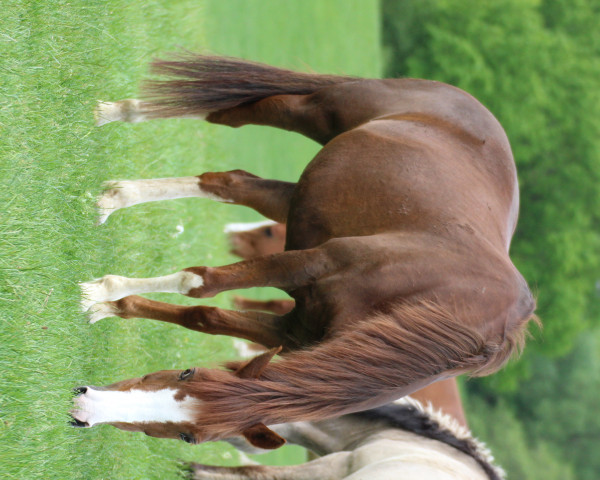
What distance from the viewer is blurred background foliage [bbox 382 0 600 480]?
1955 centimetres

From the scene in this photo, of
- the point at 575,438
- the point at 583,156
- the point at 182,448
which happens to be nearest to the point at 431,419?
the point at 182,448

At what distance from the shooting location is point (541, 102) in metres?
19.8

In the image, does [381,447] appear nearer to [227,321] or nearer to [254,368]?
[227,321]

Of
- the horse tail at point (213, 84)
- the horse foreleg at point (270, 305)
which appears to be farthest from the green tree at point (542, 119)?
the horse tail at point (213, 84)

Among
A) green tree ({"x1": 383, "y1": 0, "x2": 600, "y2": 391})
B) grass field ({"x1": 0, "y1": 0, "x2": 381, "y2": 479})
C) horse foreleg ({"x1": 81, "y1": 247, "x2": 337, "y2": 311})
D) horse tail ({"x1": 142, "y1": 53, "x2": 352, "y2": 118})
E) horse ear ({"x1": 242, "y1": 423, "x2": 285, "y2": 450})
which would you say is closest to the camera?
horse ear ({"x1": 242, "y1": 423, "x2": 285, "y2": 450})

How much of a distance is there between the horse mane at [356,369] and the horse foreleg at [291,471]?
116 cm

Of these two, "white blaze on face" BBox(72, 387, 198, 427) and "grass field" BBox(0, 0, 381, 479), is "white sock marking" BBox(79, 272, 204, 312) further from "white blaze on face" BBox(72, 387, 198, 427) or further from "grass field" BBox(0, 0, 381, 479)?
"white blaze on face" BBox(72, 387, 198, 427)

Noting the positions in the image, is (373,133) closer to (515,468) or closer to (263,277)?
(263,277)

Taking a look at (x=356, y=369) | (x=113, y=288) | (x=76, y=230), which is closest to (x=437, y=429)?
(x=356, y=369)

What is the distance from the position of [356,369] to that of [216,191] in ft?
5.45

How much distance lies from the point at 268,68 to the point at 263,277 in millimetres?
1626

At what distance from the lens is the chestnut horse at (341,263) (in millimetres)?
2941

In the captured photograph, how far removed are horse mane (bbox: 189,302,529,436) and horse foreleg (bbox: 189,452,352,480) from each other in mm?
1155

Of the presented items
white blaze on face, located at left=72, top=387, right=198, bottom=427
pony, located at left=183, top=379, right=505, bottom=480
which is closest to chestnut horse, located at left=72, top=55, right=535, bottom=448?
white blaze on face, located at left=72, top=387, right=198, bottom=427
